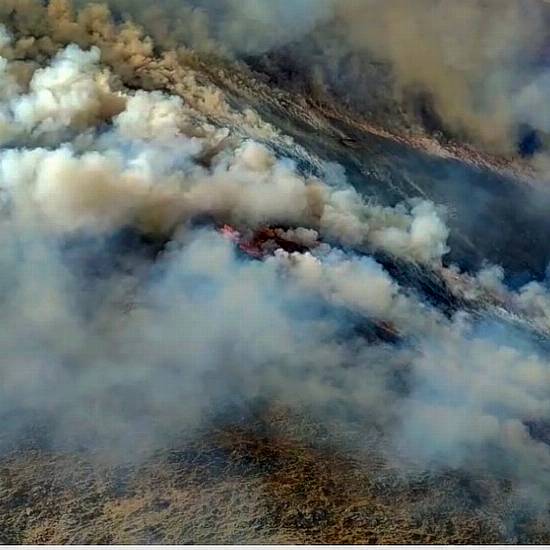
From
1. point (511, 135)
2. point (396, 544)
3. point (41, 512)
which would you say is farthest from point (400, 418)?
point (511, 135)

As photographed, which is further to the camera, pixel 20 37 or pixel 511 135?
pixel 511 135

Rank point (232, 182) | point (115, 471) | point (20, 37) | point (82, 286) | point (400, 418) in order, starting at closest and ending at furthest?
point (115, 471)
point (400, 418)
point (82, 286)
point (232, 182)
point (20, 37)

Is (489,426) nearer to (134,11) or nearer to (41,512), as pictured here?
(41,512)

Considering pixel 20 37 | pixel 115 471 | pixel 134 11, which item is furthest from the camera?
pixel 134 11

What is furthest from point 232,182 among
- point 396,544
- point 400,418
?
point 396,544

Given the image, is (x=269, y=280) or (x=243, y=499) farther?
(x=269, y=280)

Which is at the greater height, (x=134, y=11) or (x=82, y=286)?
(x=134, y=11)
